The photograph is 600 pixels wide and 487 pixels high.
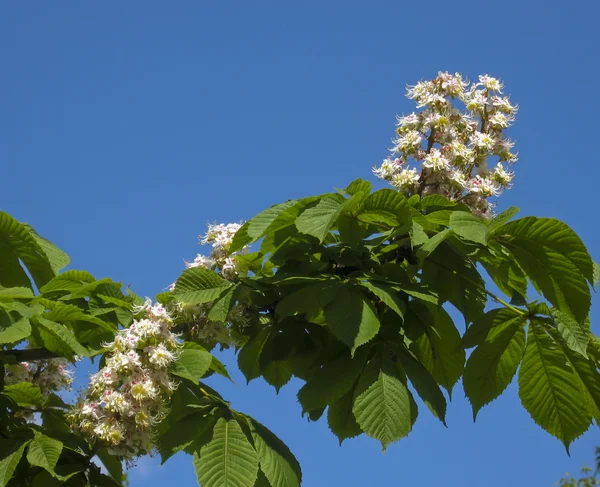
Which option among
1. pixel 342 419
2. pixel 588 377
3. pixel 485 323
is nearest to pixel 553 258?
pixel 485 323

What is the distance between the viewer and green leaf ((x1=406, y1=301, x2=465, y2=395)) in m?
3.61

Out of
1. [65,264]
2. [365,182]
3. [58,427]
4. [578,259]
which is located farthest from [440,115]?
[58,427]

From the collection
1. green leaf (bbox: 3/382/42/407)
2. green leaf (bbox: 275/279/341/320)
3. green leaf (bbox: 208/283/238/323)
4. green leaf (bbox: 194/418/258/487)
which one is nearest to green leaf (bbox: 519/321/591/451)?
green leaf (bbox: 275/279/341/320)

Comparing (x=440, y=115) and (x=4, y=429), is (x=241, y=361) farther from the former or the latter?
(x=440, y=115)

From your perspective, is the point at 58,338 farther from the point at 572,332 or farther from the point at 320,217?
the point at 572,332

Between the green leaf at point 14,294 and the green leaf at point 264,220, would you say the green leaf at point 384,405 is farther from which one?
the green leaf at point 14,294

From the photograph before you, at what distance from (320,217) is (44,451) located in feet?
4.55

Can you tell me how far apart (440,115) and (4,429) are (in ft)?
7.80

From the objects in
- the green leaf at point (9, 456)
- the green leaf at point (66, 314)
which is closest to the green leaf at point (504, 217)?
the green leaf at point (66, 314)

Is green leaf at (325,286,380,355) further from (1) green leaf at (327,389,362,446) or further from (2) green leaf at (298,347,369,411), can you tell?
(1) green leaf at (327,389,362,446)

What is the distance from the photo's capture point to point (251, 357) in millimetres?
3965

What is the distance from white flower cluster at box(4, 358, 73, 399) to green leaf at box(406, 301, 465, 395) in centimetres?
188

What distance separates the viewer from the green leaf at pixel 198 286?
3.48 m

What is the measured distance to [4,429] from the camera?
3.61 m
